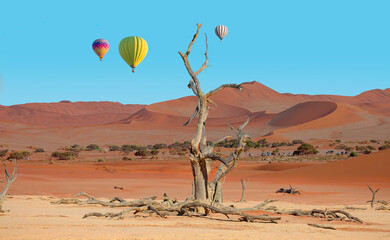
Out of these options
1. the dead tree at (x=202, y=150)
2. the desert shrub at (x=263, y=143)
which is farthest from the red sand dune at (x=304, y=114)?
the dead tree at (x=202, y=150)

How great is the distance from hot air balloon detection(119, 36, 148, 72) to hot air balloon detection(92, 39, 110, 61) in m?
6.00

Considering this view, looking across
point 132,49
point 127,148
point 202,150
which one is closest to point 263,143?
point 127,148

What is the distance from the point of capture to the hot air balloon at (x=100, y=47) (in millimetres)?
34625

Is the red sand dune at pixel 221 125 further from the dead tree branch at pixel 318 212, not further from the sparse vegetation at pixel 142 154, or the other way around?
the dead tree branch at pixel 318 212

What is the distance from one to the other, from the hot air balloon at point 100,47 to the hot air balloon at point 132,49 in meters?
6.00

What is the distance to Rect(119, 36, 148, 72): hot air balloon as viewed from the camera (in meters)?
28.3

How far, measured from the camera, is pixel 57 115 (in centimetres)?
17925

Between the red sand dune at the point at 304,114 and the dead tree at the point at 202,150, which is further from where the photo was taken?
the red sand dune at the point at 304,114

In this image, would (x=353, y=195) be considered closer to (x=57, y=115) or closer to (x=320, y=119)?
(x=320, y=119)

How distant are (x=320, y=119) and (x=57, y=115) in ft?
361

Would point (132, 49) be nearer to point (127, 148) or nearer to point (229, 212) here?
point (229, 212)

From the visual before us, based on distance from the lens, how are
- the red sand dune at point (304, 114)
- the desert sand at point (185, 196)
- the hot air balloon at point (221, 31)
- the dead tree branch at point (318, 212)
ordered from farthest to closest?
the red sand dune at point (304, 114) < the hot air balloon at point (221, 31) < the dead tree branch at point (318, 212) < the desert sand at point (185, 196)

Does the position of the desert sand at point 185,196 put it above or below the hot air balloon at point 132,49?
below

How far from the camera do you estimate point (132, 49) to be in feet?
92.9
